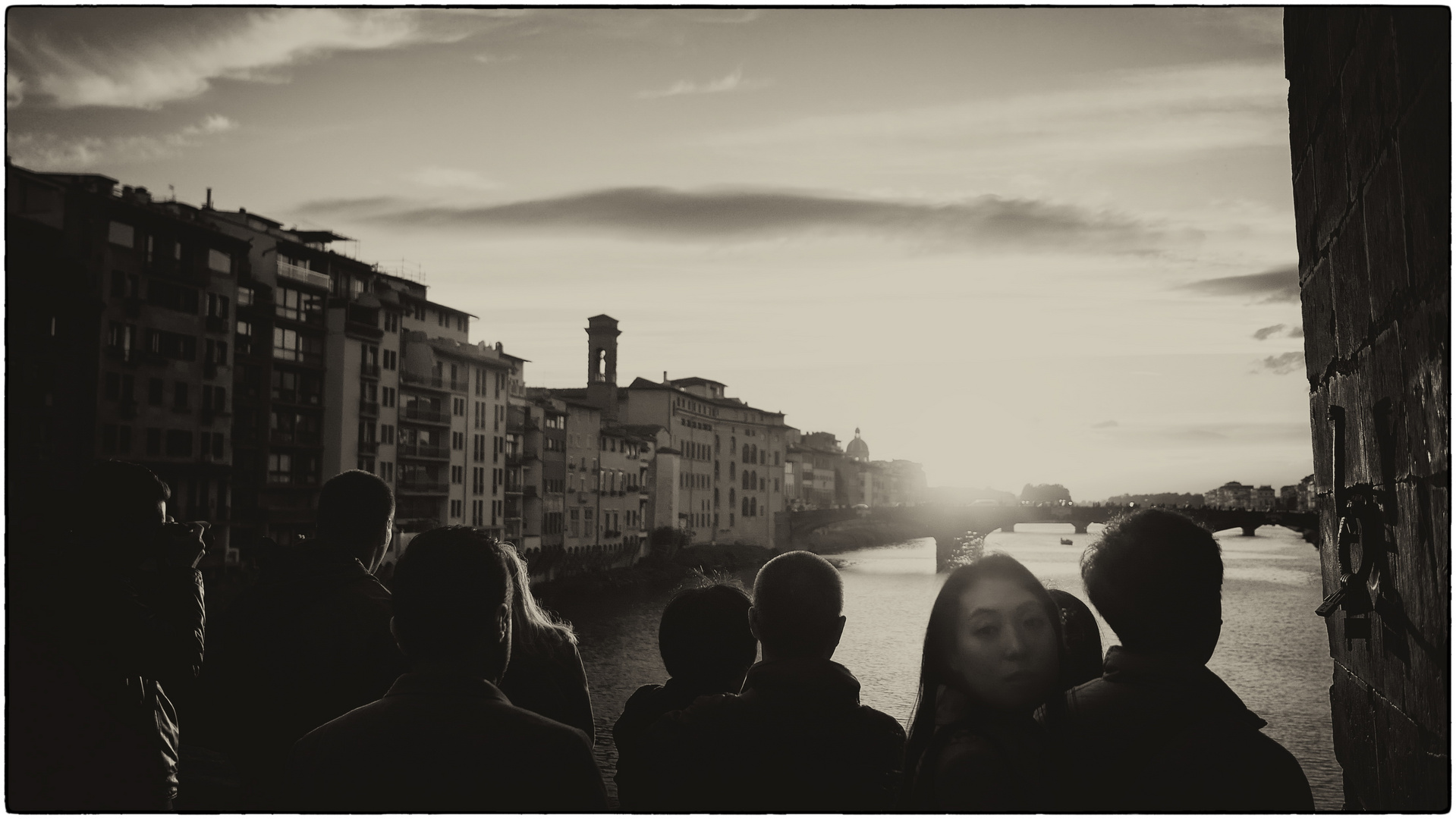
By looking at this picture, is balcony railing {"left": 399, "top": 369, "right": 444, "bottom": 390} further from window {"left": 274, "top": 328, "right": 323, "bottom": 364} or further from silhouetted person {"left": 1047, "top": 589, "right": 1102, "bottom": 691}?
silhouetted person {"left": 1047, "top": 589, "right": 1102, "bottom": 691}

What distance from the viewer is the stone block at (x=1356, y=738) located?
1.73 m

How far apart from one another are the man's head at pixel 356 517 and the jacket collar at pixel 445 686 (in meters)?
0.75

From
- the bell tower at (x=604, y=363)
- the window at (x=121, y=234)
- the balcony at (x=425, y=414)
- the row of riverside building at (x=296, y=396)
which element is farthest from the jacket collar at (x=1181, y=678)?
the bell tower at (x=604, y=363)

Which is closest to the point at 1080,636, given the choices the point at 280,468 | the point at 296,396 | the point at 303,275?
the point at 280,468

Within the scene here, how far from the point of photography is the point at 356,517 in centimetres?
218

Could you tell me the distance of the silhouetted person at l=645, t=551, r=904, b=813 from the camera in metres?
1.73

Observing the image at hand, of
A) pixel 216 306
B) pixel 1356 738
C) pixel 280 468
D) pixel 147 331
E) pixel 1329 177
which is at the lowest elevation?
pixel 1356 738

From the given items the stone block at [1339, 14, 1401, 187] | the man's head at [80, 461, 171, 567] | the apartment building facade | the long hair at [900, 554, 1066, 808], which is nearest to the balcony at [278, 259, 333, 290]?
the apartment building facade

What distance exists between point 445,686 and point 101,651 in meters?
1.09

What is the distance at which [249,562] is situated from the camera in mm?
25891

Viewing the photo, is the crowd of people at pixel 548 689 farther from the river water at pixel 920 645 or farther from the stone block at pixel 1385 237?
the river water at pixel 920 645

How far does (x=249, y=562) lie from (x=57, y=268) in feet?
31.9

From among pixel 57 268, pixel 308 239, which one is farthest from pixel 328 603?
pixel 308 239

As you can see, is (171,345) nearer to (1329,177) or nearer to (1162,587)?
(1329,177)
